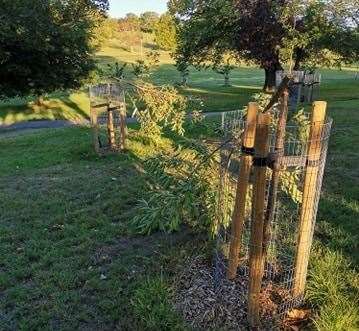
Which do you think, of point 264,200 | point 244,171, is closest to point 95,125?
point 244,171

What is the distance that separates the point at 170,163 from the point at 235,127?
29.0 inches

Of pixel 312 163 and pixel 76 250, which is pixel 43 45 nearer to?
pixel 76 250

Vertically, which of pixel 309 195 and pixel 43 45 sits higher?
pixel 43 45

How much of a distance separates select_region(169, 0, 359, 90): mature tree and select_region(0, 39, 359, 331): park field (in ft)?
36.2

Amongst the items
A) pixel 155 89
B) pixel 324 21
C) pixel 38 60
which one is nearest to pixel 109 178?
pixel 155 89

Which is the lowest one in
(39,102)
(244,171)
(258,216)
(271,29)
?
(39,102)

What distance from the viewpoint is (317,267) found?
4.51 meters

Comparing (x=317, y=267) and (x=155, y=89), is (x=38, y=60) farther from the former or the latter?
(x=317, y=267)

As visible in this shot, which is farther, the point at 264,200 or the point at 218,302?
the point at 218,302

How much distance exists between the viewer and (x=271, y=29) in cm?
2006

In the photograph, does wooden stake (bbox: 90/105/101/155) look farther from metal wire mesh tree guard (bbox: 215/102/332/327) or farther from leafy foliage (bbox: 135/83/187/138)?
metal wire mesh tree guard (bbox: 215/102/332/327)

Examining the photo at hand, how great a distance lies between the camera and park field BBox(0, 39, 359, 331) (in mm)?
4156

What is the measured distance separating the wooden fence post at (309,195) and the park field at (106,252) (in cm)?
23

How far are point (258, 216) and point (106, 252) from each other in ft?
8.11
